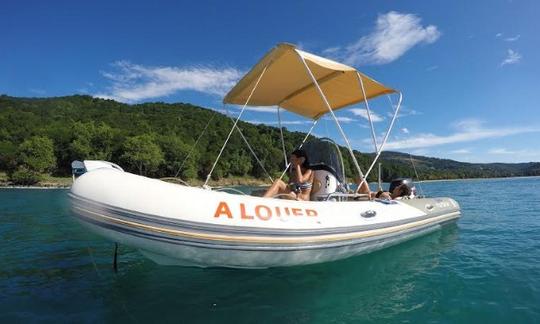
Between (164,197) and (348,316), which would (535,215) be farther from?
(164,197)

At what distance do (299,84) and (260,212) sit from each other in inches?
164

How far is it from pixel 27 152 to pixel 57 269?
60.0 meters

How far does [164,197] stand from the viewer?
14.3 ft

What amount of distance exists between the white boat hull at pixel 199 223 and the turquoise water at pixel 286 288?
57 centimetres

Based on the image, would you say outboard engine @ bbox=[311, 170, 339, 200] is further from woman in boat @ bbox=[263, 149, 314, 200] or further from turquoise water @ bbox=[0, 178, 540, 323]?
turquoise water @ bbox=[0, 178, 540, 323]

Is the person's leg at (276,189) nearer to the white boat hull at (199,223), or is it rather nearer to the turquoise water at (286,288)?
the white boat hull at (199,223)

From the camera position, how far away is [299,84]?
321 inches

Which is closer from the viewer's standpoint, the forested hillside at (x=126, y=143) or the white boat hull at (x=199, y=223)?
the white boat hull at (x=199, y=223)

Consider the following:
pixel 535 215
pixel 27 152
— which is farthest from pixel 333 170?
pixel 27 152

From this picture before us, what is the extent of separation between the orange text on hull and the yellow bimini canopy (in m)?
2.24

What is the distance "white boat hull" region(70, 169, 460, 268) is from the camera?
432 cm

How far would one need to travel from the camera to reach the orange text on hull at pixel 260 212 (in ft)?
14.9

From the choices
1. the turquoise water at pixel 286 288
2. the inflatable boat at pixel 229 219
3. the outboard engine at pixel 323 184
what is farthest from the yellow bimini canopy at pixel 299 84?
the turquoise water at pixel 286 288

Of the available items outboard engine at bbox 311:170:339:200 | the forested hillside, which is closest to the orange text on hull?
outboard engine at bbox 311:170:339:200
